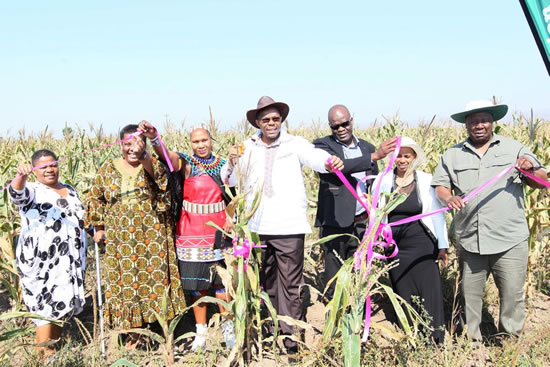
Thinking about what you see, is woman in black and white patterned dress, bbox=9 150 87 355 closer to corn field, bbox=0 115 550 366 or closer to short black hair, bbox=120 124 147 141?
corn field, bbox=0 115 550 366

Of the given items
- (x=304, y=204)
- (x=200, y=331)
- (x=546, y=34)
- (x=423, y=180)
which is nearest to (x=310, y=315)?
(x=200, y=331)

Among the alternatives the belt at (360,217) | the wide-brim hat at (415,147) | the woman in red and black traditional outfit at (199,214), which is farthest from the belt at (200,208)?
the wide-brim hat at (415,147)

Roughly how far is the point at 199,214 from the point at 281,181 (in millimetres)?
715

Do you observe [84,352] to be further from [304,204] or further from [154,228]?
[304,204]

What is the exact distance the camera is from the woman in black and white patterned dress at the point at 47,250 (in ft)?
10.1

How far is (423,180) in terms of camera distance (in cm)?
322

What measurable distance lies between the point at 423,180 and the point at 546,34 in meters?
1.30

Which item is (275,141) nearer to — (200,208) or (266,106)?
(266,106)

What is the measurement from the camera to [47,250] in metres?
3.10

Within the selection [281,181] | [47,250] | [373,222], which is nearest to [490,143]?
[373,222]

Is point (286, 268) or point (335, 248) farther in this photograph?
point (335, 248)

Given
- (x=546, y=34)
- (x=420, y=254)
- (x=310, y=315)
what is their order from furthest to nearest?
(x=310, y=315), (x=420, y=254), (x=546, y=34)

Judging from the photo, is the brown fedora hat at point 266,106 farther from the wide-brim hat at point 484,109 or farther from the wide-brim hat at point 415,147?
the wide-brim hat at point 484,109

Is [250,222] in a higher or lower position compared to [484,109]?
lower
